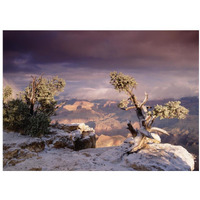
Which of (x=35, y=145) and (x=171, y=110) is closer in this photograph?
(x=171, y=110)

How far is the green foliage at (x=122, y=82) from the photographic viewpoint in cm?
829

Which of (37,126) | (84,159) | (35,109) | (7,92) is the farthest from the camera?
(35,109)

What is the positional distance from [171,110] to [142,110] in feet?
5.77

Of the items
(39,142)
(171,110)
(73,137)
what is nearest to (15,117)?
(39,142)

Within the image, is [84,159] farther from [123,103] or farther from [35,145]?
[123,103]

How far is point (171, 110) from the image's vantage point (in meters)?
7.47

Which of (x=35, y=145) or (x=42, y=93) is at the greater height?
(x=42, y=93)

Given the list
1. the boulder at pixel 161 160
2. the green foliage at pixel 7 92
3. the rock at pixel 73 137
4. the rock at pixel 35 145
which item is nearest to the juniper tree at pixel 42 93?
the green foliage at pixel 7 92

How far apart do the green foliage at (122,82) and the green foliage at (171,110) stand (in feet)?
6.57

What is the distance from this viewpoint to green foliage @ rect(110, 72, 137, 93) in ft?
27.2

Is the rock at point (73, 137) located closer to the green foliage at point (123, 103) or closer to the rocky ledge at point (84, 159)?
the rocky ledge at point (84, 159)

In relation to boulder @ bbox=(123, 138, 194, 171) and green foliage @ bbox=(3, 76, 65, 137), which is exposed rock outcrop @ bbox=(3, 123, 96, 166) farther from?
boulder @ bbox=(123, 138, 194, 171)
